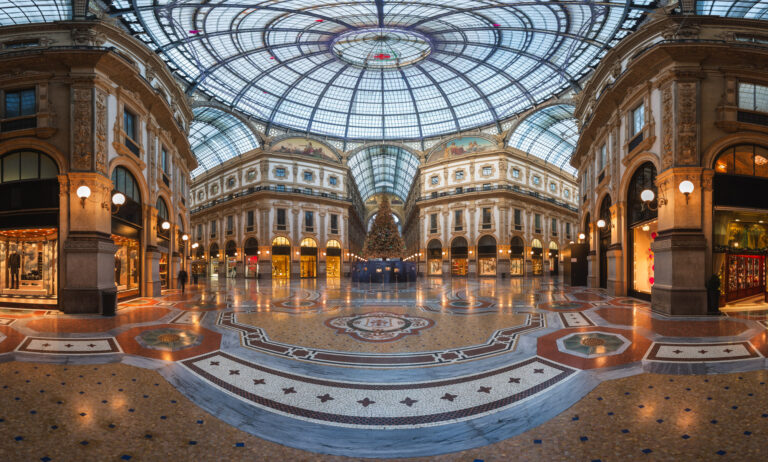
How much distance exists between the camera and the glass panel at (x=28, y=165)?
13945mm

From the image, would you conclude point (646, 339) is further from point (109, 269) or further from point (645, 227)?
point (109, 269)

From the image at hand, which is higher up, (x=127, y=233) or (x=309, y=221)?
(x=309, y=221)

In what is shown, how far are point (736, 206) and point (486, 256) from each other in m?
31.9

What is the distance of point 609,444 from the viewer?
3865mm

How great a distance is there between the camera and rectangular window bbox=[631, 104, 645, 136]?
15.6 m

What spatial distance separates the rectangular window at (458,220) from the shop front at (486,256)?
3184mm

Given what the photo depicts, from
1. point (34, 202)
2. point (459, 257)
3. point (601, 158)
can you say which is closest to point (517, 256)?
point (459, 257)

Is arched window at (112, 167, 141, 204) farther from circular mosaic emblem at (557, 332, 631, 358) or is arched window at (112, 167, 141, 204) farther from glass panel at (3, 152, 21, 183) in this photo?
circular mosaic emblem at (557, 332, 631, 358)

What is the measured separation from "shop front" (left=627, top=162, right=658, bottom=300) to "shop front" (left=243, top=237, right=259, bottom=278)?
36734 mm

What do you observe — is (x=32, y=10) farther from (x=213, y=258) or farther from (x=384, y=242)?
(x=213, y=258)

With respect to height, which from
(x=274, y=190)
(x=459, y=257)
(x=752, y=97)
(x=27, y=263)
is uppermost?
(x=274, y=190)

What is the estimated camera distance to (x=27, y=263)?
55.5 feet

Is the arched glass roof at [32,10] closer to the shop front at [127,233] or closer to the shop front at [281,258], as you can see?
the shop front at [127,233]

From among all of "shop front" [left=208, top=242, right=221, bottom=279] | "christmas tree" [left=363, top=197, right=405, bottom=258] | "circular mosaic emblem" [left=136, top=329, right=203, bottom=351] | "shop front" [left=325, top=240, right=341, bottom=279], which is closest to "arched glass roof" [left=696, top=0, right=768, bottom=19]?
"circular mosaic emblem" [left=136, top=329, right=203, bottom=351]
